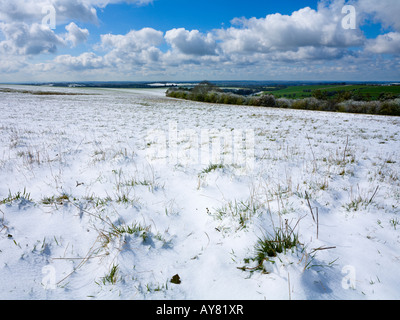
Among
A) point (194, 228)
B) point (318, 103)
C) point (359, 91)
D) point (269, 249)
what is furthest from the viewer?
point (359, 91)

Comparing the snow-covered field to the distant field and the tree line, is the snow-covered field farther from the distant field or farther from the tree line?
the distant field

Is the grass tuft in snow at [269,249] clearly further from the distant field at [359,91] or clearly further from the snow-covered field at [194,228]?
the distant field at [359,91]

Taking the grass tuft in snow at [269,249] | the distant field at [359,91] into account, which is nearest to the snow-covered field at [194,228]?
the grass tuft in snow at [269,249]

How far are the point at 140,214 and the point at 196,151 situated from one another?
3.65 meters

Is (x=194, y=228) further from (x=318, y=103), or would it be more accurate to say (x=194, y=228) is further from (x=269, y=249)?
(x=318, y=103)

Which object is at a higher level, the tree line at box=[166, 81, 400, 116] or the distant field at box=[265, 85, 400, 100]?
the distant field at box=[265, 85, 400, 100]

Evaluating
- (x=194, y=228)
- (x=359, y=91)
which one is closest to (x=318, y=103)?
(x=194, y=228)

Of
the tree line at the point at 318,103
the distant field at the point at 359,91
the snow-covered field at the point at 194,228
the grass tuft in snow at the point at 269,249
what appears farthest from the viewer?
the distant field at the point at 359,91

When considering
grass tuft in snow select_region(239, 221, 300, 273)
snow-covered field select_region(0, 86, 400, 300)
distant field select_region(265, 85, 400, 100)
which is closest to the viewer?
snow-covered field select_region(0, 86, 400, 300)

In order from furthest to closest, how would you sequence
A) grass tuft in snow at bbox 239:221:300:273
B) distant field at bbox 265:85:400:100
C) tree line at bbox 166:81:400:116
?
distant field at bbox 265:85:400:100 → tree line at bbox 166:81:400:116 → grass tuft in snow at bbox 239:221:300:273

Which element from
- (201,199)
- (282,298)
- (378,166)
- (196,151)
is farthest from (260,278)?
(378,166)

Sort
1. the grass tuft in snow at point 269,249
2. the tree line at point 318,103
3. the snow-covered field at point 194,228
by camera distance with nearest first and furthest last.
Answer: the snow-covered field at point 194,228 < the grass tuft in snow at point 269,249 < the tree line at point 318,103

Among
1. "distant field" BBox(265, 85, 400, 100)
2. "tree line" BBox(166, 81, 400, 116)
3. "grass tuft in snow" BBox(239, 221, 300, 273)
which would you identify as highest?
"distant field" BBox(265, 85, 400, 100)

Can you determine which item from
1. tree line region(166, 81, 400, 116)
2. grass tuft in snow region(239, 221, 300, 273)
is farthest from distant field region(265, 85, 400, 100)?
grass tuft in snow region(239, 221, 300, 273)
